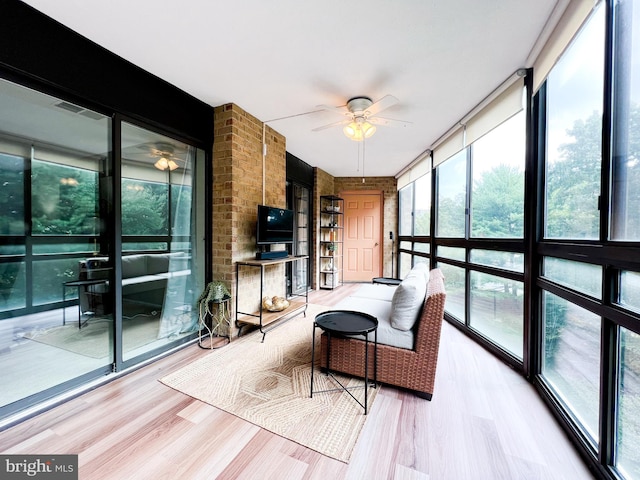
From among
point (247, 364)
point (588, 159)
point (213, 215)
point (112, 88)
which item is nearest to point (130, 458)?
point (247, 364)

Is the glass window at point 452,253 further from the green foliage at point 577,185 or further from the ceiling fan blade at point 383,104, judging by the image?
the ceiling fan blade at point 383,104

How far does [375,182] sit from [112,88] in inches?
193

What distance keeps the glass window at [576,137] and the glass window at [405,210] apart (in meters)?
3.31

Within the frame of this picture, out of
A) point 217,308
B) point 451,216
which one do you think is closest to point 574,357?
point 451,216

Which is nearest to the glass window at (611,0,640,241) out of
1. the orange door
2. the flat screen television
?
the flat screen television

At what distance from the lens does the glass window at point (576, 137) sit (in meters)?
1.36

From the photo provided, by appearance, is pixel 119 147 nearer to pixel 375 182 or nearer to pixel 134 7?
pixel 134 7

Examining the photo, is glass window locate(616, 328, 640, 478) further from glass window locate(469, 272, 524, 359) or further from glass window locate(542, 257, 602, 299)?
glass window locate(469, 272, 524, 359)

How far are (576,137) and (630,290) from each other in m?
0.97

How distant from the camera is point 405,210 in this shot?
550 cm

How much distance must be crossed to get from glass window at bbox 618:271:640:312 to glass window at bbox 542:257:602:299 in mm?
135

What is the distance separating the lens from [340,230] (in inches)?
230

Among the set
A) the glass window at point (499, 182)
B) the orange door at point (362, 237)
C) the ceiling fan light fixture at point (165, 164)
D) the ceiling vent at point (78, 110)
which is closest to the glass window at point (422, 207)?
the orange door at point (362, 237)

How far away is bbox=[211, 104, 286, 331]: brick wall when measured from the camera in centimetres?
268
